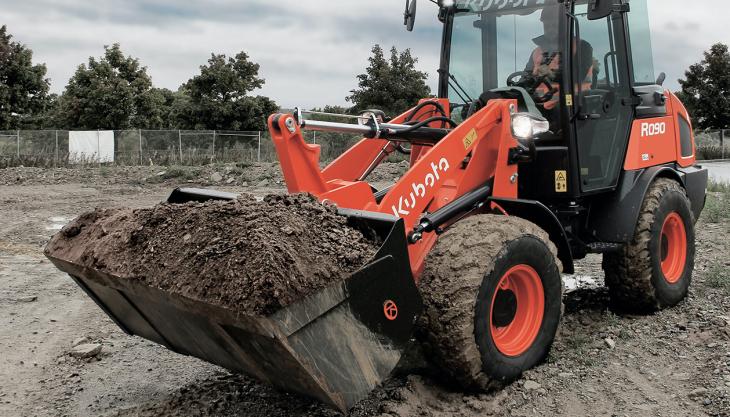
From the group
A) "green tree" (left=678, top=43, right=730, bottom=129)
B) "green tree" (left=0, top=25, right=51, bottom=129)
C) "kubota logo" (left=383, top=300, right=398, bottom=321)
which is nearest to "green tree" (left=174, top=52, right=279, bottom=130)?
"green tree" (left=0, top=25, right=51, bottom=129)

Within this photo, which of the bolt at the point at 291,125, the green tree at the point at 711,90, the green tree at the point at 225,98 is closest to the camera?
the bolt at the point at 291,125

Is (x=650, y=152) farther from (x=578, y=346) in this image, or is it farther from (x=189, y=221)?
(x=189, y=221)

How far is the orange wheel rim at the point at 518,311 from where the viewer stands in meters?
4.25

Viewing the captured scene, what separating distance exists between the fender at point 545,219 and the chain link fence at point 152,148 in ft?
68.7

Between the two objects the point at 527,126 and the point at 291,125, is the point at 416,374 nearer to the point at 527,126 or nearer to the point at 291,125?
the point at 291,125

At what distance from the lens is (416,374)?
14.2ft

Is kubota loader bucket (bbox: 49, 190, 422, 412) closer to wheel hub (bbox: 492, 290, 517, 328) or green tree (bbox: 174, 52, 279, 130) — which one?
wheel hub (bbox: 492, 290, 517, 328)

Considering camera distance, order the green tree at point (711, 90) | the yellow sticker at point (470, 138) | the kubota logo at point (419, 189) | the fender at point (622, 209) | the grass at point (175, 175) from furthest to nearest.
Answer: the green tree at point (711, 90), the grass at point (175, 175), the fender at point (622, 209), the yellow sticker at point (470, 138), the kubota logo at point (419, 189)

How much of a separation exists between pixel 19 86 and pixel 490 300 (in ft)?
114

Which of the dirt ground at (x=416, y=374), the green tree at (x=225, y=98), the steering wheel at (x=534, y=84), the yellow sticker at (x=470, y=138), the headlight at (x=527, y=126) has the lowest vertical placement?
the dirt ground at (x=416, y=374)

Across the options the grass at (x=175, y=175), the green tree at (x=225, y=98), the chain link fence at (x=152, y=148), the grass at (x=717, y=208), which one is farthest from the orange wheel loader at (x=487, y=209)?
the green tree at (x=225, y=98)

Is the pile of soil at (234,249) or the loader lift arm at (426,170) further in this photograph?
the loader lift arm at (426,170)

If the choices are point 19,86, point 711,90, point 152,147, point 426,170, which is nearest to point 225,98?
point 152,147

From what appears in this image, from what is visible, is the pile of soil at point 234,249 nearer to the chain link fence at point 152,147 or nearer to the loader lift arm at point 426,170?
the loader lift arm at point 426,170
